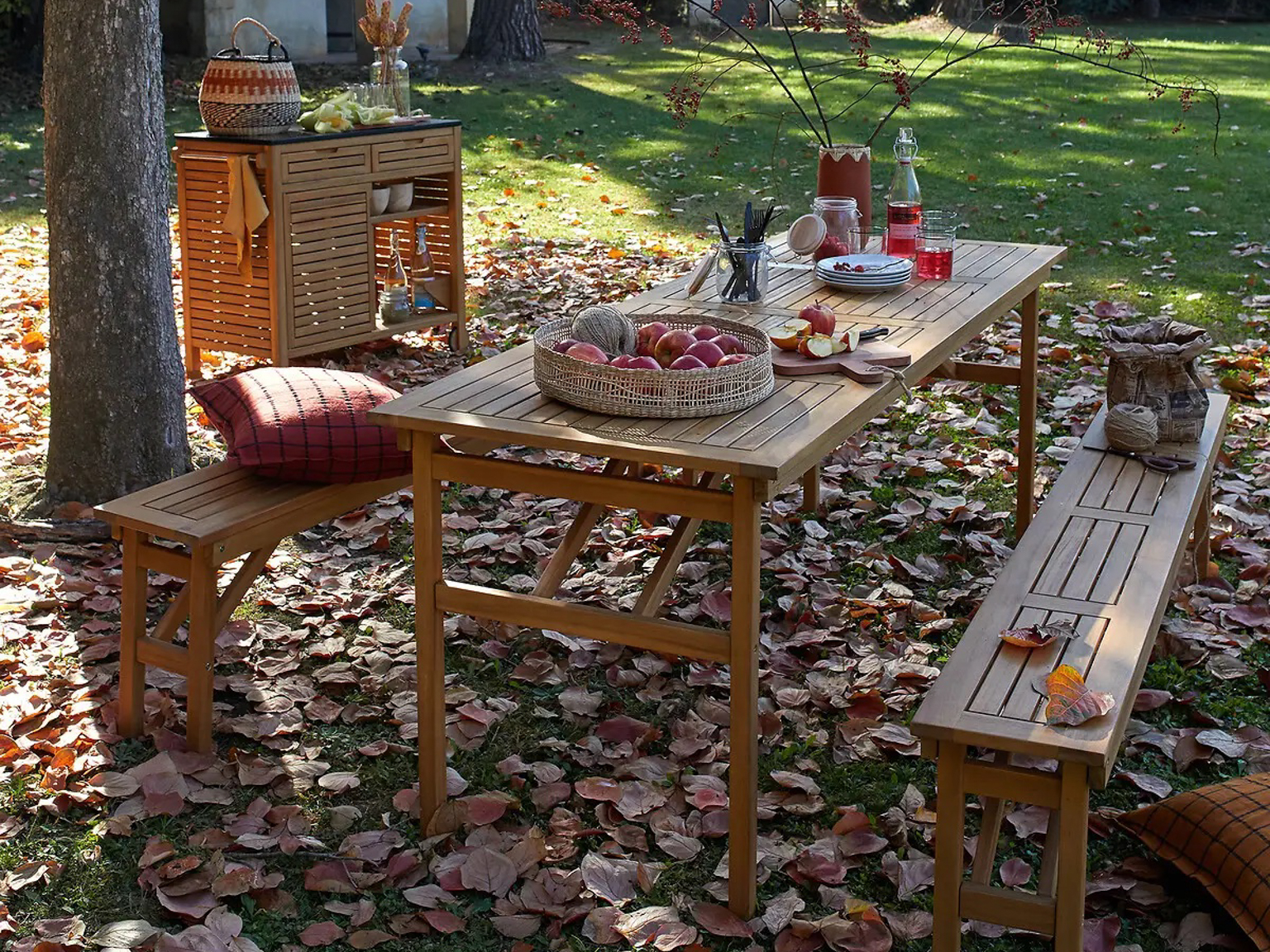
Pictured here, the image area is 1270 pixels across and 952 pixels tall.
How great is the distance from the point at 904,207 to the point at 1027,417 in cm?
78

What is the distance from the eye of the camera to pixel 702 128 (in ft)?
35.6

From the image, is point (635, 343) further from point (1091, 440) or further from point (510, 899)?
point (1091, 440)

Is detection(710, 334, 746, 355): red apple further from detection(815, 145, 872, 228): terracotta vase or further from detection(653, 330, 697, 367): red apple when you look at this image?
detection(815, 145, 872, 228): terracotta vase

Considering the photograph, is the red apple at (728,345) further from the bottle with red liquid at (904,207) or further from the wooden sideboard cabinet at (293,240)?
the wooden sideboard cabinet at (293,240)

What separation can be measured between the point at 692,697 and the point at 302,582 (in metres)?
1.16

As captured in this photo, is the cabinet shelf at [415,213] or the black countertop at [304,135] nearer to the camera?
the black countertop at [304,135]

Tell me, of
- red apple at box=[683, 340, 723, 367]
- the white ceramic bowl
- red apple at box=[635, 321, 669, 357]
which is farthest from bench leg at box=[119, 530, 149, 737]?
the white ceramic bowl

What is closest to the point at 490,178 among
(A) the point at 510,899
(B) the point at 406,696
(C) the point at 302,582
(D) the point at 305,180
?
(D) the point at 305,180

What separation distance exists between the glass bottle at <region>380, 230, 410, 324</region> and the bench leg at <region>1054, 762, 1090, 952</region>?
4149mm

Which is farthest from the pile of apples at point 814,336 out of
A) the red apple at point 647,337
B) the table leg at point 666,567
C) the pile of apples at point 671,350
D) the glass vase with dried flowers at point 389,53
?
the glass vase with dried flowers at point 389,53

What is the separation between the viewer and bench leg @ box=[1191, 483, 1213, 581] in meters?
3.67

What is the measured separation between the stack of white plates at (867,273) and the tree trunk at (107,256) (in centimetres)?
188

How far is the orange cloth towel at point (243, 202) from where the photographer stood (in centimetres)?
509

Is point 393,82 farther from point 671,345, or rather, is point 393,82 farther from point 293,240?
point 671,345
